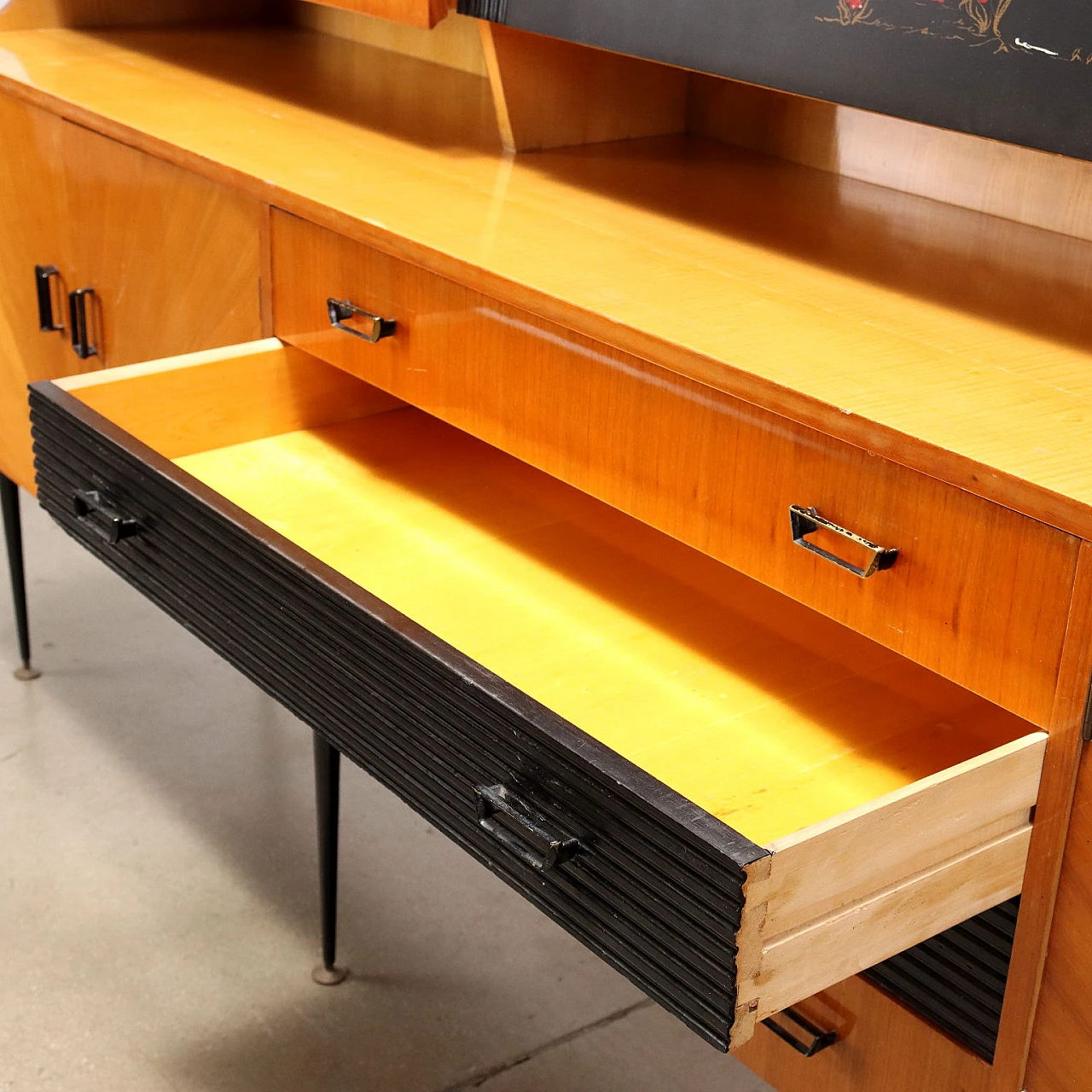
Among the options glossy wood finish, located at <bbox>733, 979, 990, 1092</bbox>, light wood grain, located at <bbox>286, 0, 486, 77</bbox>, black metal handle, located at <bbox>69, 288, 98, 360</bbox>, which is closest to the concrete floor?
glossy wood finish, located at <bbox>733, 979, 990, 1092</bbox>

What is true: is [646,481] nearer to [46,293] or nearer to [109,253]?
[109,253]

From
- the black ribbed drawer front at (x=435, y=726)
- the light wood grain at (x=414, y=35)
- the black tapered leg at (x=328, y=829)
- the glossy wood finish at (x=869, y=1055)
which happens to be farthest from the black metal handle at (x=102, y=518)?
the light wood grain at (x=414, y=35)

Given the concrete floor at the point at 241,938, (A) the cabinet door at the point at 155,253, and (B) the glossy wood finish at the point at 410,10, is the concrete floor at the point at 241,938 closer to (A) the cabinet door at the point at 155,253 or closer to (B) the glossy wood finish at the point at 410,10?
(A) the cabinet door at the point at 155,253

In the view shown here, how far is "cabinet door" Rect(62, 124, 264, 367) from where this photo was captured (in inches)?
58.3

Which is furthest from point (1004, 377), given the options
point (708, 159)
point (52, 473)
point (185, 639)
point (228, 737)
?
point (185, 639)

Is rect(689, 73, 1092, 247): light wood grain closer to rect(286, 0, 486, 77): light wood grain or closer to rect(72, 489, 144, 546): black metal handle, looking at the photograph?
rect(286, 0, 486, 77): light wood grain

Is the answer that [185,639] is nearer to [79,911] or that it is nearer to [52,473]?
[79,911]

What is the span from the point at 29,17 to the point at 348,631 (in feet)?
4.85

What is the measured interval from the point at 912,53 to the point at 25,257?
1228 mm

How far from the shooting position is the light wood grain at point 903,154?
129 centimetres

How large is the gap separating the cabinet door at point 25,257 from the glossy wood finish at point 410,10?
1.40 ft

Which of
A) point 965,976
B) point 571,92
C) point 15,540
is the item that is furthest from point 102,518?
point 15,540

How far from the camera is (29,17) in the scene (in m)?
2.10

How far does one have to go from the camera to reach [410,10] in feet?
4.83
